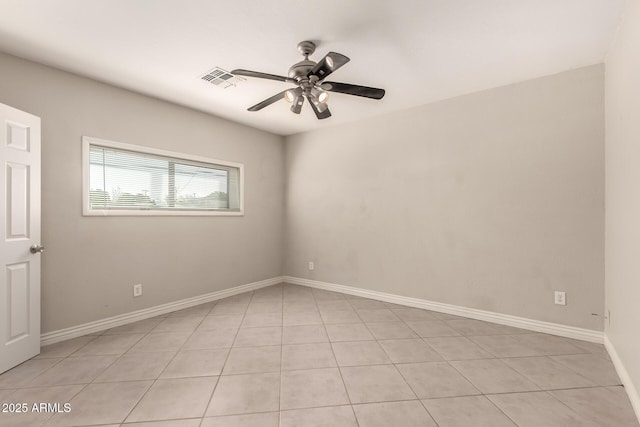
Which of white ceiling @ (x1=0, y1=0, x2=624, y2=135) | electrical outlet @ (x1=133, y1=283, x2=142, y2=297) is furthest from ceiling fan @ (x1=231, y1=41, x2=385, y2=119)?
electrical outlet @ (x1=133, y1=283, x2=142, y2=297)

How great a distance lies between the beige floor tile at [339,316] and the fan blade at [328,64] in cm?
238

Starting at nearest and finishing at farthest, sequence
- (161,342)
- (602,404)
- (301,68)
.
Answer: (602,404) → (301,68) → (161,342)

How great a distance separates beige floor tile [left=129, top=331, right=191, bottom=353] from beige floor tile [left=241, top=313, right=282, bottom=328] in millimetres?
577

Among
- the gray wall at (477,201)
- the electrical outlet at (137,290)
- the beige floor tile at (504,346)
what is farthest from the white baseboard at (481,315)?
the electrical outlet at (137,290)

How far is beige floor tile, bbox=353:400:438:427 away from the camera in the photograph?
155 centimetres

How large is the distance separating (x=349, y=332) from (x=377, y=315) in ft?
1.97

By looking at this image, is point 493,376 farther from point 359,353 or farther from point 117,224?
point 117,224

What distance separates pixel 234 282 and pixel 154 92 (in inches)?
102

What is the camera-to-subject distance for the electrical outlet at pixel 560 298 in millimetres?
2636

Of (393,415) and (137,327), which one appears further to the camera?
(137,327)

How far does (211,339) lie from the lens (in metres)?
2.63

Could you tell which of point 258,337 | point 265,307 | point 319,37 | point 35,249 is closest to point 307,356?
point 258,337

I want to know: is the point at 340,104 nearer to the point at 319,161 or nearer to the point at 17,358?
the point at 319,161

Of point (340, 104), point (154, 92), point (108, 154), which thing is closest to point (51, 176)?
point (108, 154)
